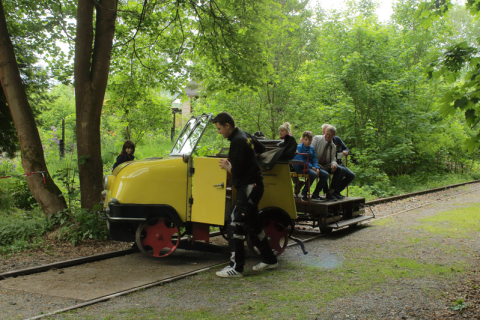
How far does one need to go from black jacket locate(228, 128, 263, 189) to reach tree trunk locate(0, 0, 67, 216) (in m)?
4.08

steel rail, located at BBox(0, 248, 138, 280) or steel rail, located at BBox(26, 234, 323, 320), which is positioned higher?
steel rail, located at BBox(0, 248, 138, 280)

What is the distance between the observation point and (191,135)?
7.11 metres

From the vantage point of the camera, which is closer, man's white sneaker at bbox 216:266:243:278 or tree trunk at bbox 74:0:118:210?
man's white sneaker at bbox 216:266:243:278

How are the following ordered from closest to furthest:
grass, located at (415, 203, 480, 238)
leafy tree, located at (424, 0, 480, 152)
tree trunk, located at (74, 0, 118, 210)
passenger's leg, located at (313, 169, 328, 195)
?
leafy tree, located at (424, 0, 480, 152)
tree trunk, located at (74, 0, 118, 210)
grass, located at (415, 203, 480, 238)
passenger's leg, located at (313, 169, 328, 195)

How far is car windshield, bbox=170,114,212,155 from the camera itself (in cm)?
690

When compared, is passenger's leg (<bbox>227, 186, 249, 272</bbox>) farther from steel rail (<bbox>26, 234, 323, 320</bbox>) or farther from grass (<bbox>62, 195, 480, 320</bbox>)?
steel rail (<bbox>26, 234, 323, 320</bbox>)

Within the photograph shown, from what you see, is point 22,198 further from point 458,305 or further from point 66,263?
point 458,305

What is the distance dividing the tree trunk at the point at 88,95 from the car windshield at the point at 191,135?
75.8 inches

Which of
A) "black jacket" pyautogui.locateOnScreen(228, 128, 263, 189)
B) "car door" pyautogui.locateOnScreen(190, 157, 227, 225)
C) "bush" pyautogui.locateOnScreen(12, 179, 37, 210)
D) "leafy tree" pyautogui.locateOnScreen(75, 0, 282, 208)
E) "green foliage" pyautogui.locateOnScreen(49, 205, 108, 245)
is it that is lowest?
"green foliage" pyautogui.locateOnScreen(49, 205, 108, 245)

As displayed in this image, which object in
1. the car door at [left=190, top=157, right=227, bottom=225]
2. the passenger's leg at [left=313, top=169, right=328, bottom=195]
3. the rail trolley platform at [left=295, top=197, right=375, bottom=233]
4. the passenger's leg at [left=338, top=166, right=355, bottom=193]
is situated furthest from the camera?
the passenger's leg at [left=338, top=166, right=355, bottom=193]

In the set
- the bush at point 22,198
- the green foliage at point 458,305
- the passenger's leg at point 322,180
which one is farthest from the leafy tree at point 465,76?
the bush at point 22,198

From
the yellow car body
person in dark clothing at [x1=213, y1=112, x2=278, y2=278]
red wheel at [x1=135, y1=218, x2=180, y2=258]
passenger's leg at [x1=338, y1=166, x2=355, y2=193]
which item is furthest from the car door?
passenger's leg at [x1=338, y1=166, x2=355, y2=193]

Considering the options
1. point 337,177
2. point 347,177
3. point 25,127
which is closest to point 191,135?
point 25,127

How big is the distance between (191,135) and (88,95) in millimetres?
2399
